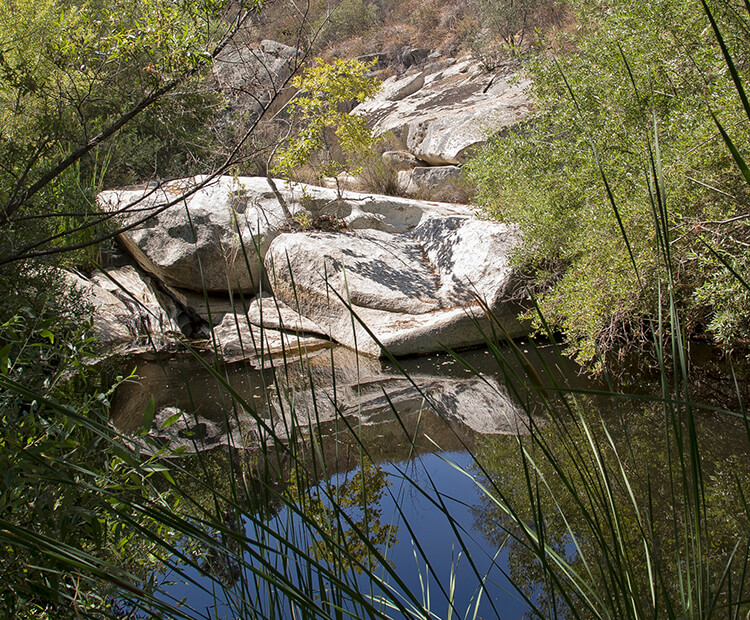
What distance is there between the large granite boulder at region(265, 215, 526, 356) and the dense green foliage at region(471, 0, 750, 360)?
0.86 m

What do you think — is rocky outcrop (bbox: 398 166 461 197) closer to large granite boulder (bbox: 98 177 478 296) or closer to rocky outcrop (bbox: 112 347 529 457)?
large granite boulder (bbox: 98 177 478 296)

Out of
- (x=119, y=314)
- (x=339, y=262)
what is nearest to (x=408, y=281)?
(x=339, y=262)

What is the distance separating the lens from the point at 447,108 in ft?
37.5

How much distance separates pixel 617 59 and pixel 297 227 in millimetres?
4603

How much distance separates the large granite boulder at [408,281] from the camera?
6.53m

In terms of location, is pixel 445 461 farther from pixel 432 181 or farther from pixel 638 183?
pixel 432 181

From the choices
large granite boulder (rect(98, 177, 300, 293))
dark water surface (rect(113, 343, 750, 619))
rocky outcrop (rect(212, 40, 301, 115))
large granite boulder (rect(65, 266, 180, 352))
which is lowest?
dark water surface (rect(113, 343, 750, 619))

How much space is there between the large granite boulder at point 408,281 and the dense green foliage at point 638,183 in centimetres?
86

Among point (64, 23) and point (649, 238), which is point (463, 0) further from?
point (64, 23)

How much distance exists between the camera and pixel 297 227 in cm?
835

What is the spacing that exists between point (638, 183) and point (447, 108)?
302 inches

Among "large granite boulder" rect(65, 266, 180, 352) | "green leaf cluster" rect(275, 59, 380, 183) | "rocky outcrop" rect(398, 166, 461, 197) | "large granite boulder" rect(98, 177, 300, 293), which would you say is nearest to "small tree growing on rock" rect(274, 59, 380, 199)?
"green leaf cluster" rect(275, 59, 380, 183)

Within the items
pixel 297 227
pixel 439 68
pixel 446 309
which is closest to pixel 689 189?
pixel 446 309

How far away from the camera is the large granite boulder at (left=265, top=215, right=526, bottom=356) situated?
6.53m
